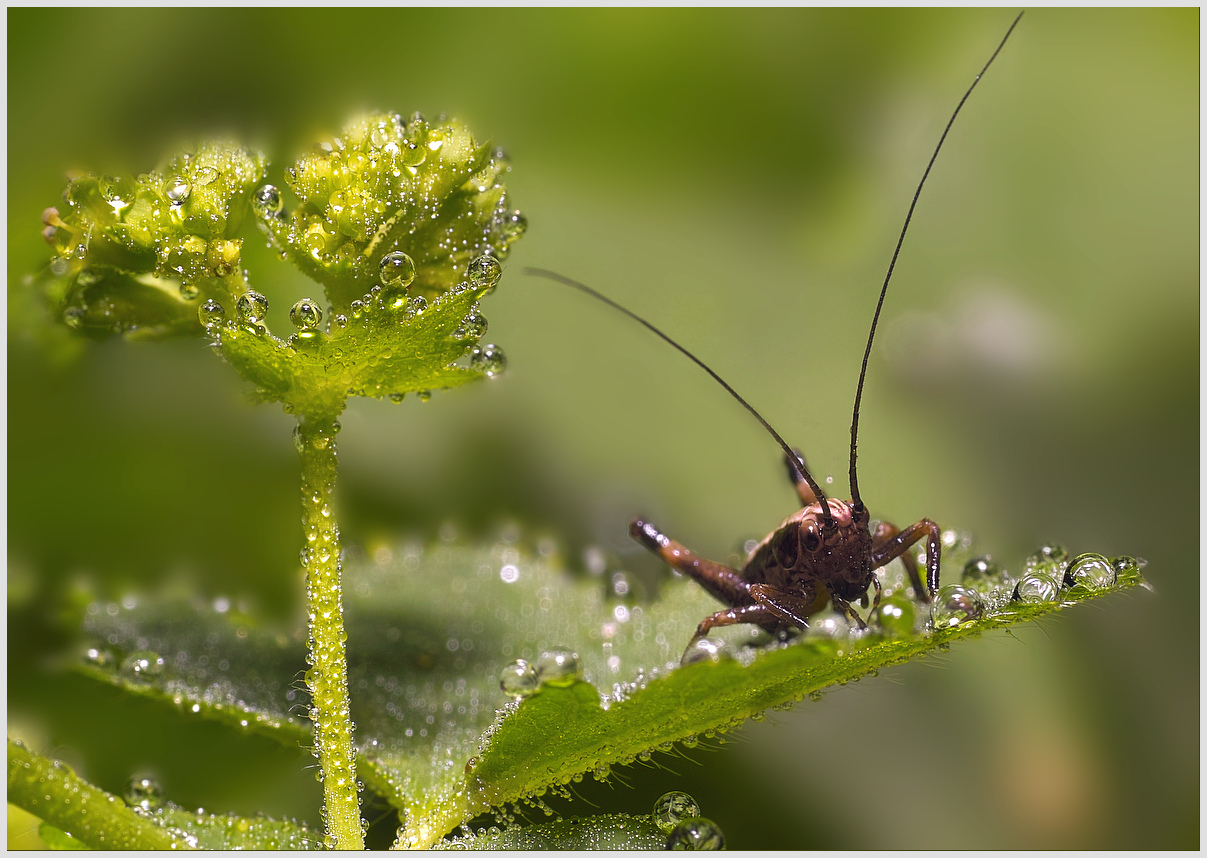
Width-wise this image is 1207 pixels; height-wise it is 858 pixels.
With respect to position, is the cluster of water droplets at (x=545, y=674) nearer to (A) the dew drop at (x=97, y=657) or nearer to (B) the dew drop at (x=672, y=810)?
(B) the dew drop at (x=672, y=810)

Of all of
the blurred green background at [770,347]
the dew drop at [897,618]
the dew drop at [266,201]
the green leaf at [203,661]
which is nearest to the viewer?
the dew drop at [897,618]

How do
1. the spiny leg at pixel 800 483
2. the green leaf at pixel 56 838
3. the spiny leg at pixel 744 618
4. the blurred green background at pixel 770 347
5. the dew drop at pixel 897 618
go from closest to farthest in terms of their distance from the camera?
the dew drop at pixel 897 618
the green leaf at pixel 56 838
the spiny leg at pixel 744 618
the spiny leg at pixel 800 483
the blurred green background at pixel 770 347

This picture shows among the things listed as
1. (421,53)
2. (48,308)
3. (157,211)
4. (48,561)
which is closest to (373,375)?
(157,211)

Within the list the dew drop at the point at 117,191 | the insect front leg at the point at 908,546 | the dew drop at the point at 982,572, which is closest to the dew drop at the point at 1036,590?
the dew drop at the point at 982,572

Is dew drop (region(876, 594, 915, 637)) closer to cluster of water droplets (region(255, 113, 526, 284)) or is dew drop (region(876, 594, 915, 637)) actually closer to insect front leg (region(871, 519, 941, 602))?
cluster of water droplets (region(255, 113, 526, 284))

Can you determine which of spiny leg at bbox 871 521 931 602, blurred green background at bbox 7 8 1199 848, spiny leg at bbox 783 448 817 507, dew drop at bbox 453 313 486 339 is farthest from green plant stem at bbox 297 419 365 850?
spiny leg at bbox 783 448 817 507

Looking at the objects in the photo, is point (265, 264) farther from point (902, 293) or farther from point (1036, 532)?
point (1036, 532)
